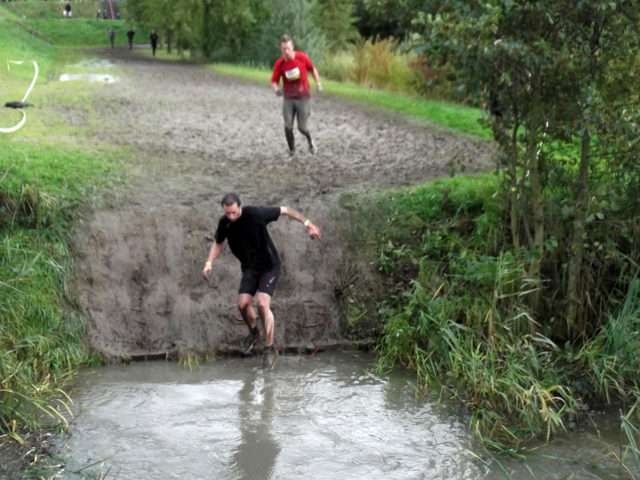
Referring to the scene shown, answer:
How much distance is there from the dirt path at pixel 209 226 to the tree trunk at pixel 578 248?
175 cm

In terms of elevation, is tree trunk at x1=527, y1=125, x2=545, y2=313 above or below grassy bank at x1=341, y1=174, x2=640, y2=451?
above

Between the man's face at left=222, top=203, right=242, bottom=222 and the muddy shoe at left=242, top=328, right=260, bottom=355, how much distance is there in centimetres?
131

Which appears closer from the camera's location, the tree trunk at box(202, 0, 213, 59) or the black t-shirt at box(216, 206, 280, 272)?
the black t-shirt at box(216, 206, 280, 272)

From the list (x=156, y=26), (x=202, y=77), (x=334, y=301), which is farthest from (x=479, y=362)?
(x=156, y=26)

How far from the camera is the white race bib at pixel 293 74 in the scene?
14.6 meters

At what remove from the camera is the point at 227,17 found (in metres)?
40.5

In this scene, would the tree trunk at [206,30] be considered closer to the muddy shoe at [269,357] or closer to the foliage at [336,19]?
the foliage at [336,19]

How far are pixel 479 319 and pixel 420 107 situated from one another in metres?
12.1

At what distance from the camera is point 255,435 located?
27.4 feet

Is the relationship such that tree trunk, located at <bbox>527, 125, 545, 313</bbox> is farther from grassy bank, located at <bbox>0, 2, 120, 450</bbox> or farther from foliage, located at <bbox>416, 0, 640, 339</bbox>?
grassy bank, located at <bbox>0, 2, 120, 450</bbox>

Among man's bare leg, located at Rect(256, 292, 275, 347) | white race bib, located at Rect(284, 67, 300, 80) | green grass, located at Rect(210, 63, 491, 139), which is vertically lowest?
man's bare leg, located at Rect(256, 292, 275, 347)

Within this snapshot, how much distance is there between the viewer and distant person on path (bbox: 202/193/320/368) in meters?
9.80

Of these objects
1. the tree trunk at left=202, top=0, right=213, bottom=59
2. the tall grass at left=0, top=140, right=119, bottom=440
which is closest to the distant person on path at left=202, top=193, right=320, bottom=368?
the tall grass at left=0, top=140, right=119, bottom=440

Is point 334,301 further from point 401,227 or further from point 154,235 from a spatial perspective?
point 154,235
